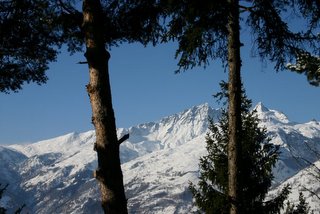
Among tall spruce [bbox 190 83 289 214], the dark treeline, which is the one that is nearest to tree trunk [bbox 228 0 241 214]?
the dark treeline

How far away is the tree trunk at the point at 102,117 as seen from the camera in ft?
20.6

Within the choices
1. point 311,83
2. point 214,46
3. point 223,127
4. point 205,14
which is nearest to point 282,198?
point 223,127

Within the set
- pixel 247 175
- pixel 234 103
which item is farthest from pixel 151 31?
pixel 247 175

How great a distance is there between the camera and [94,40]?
22.7 feet

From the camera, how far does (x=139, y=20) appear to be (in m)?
8.38

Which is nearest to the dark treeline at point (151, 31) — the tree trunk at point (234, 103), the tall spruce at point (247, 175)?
the tree trunk at point (234, 103)

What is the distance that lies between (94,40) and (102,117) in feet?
3.68

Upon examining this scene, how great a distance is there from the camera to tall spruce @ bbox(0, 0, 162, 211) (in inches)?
251

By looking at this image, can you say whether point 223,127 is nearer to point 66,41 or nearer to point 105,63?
point 66,41

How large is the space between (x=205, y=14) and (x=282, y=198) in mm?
10388

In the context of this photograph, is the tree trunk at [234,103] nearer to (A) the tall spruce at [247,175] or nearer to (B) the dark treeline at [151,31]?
(B) the dark treeline at [151,31]

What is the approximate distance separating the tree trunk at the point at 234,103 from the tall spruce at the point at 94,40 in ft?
4.24

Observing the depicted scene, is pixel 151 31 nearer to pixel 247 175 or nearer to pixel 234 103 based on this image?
pixel 234 103

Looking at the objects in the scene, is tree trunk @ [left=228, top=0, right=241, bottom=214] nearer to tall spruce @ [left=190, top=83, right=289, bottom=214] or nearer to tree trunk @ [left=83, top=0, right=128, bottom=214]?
tree trunk @ [left=83, top=0, right=128, bottom=214]
